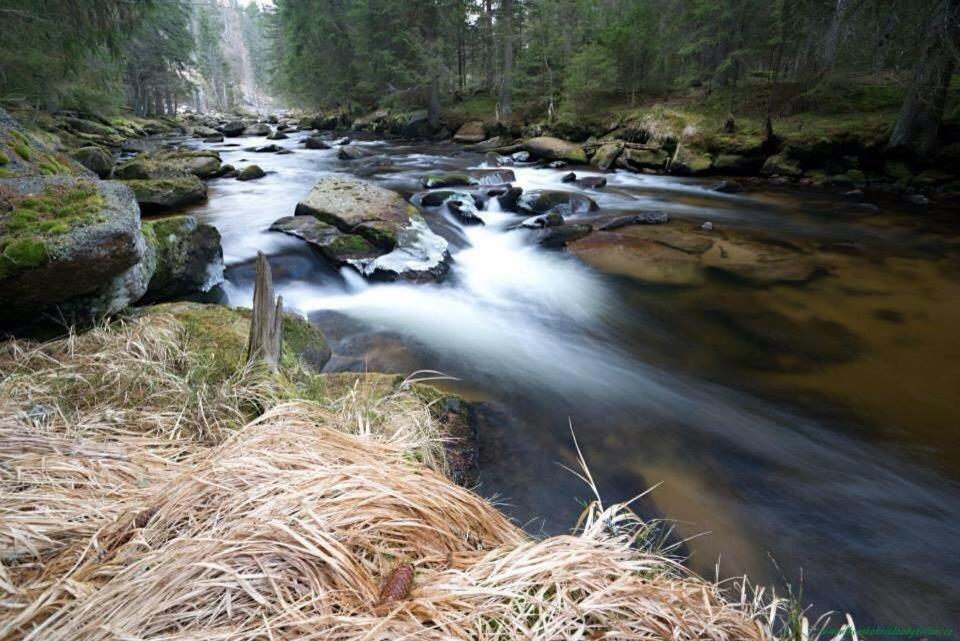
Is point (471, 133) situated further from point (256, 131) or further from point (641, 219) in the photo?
point (256, 131)

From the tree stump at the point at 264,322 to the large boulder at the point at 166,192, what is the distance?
8371 millimetres

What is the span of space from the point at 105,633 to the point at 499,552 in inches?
37.9

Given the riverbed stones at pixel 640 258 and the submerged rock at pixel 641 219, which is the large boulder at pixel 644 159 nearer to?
the submerged rock at pixel 641 219

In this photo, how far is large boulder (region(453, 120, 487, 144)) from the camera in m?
25.0

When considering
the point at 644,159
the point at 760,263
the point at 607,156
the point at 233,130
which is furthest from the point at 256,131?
the point at 760,263

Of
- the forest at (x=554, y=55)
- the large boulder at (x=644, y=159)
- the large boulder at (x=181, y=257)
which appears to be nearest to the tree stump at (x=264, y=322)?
the large boulder at (x=181, y=257)

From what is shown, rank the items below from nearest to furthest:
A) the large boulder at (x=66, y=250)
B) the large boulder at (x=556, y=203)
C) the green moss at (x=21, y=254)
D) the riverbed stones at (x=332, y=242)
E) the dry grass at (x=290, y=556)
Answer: the dry grass at (x=290, y=556), the green moss at (x=21, y=254), the large boulder at (x=66, y=250), the riverbed stones at (x=332, y=242), the large boulder at (x=556, y=203)

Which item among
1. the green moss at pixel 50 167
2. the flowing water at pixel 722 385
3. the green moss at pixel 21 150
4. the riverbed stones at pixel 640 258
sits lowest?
the flowing water at pixel 722 385

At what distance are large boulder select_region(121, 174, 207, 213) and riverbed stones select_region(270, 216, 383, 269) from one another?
3.13 meters

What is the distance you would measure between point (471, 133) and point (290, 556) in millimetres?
26638

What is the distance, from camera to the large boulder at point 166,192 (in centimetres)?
941

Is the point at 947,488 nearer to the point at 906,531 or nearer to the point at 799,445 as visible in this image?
the point at 906,531

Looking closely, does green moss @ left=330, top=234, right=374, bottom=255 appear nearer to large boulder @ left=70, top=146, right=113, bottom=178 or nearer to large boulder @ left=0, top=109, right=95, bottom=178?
large boulder @ left=0, top=109, right=95, bottom=178

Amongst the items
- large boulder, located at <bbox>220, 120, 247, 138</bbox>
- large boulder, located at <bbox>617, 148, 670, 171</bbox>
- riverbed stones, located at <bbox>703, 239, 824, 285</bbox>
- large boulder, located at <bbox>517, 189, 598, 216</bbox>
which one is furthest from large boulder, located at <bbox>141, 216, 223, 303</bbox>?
large boulder, located at <bbox>220, 120, 247, 138</bbox>
